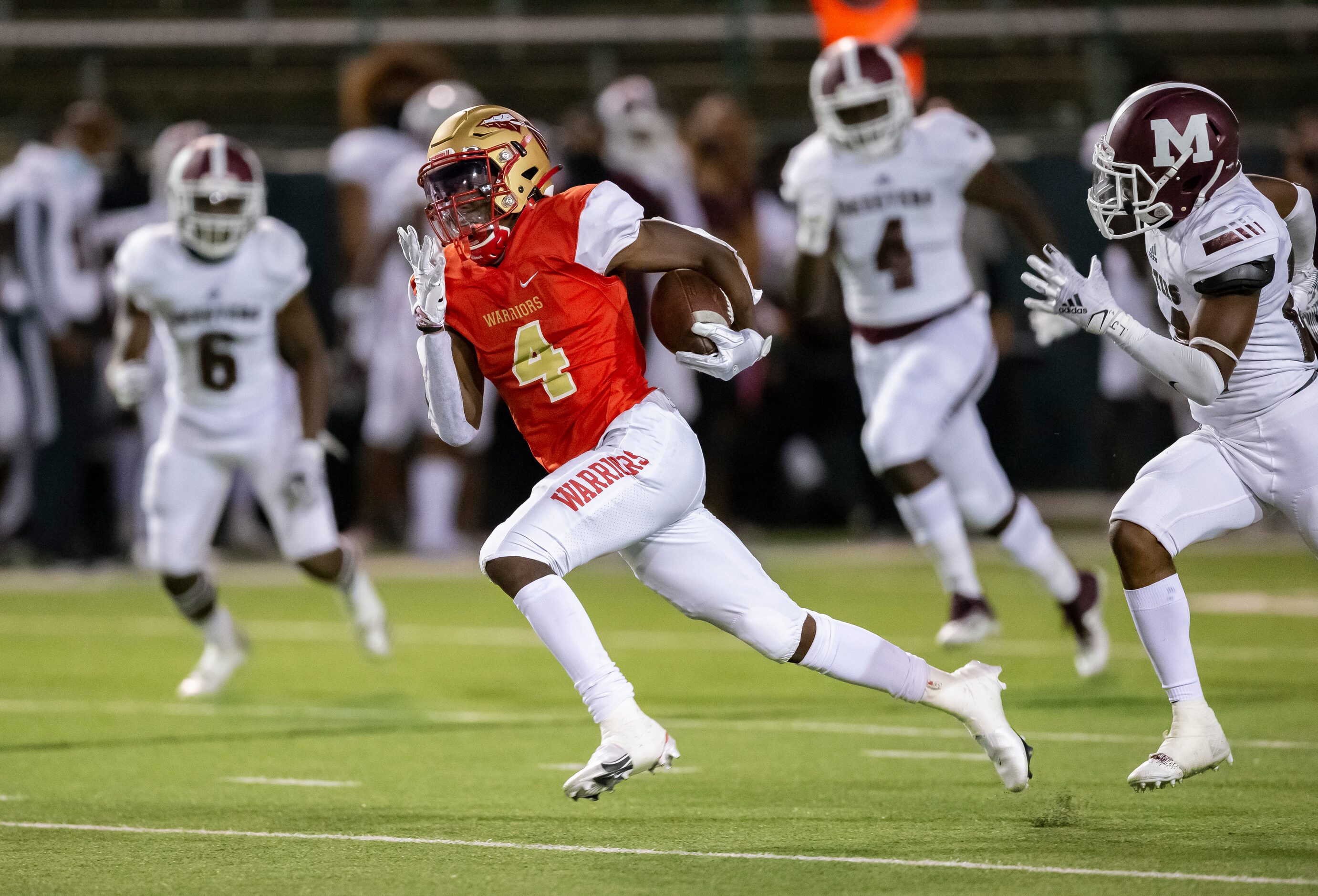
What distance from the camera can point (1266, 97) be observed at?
15.1 meters

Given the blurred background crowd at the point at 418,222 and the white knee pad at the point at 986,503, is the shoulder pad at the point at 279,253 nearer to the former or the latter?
the white knee pad at the point at 986,503

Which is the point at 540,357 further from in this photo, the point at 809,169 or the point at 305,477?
the point at 809,169

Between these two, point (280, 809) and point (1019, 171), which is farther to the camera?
point (1019, 171)

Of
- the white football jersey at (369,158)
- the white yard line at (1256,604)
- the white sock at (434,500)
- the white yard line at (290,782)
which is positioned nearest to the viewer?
the white yard line at (290,782)

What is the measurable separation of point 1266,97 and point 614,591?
8.28 metres

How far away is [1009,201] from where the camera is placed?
23.0ft

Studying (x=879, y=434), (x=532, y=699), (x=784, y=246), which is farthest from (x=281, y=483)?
(x=784, y=246)

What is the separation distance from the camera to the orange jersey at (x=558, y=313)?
4461 millimetres

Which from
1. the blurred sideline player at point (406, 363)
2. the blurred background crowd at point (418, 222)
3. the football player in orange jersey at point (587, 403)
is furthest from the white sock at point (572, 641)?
the blurred sideline player at point (406, 363)

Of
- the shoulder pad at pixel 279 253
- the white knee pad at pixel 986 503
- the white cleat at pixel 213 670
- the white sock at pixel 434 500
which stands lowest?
the white sock at pixel 434 500

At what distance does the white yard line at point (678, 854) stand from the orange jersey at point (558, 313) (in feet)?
3.13

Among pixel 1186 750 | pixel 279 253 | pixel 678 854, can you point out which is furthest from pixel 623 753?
pixel 279 253

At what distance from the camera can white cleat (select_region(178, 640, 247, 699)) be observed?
675 centimetres

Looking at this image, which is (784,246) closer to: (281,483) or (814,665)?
(281,483)
